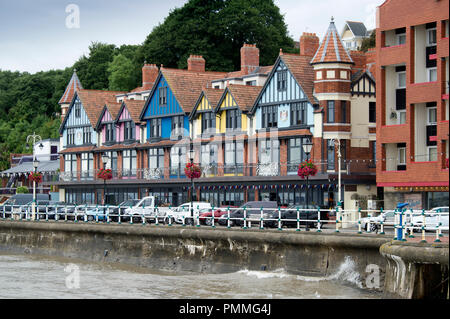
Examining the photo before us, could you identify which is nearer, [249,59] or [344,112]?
[344,112]

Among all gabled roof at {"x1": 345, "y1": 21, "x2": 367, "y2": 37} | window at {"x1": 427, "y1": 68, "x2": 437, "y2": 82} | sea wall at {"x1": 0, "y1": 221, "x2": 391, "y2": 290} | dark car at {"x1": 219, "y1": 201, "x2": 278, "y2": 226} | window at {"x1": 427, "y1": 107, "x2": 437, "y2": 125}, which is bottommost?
sea wall at {"x1": 0, "y1": 221, "x2": 391, "y2": 290}

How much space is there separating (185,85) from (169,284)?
124 ft

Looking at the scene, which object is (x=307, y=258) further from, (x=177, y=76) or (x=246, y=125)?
(x=177, y=76)

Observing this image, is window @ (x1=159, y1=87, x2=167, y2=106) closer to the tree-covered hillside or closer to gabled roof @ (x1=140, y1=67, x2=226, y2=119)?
gabled roof @ (x1=140, y1=67, x2=226, y2=119)

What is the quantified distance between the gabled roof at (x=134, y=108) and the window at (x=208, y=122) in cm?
885

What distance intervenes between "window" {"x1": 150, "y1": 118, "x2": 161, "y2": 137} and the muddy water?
31.1 metres

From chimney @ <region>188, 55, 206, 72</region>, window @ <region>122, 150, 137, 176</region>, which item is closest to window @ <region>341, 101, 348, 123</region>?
chimney @ <region>188, 55, 206, 72</region>

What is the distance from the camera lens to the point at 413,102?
50469 mm

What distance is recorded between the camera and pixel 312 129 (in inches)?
2356

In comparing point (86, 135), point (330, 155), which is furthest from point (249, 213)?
point (86, 135)

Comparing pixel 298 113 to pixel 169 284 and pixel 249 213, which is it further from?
pixel 169 284

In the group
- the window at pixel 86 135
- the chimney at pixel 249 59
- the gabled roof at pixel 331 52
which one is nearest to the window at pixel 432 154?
the gabled roof at pixel 331 52

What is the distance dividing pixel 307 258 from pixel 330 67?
85.5 feet

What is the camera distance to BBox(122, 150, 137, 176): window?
75.1 metres
